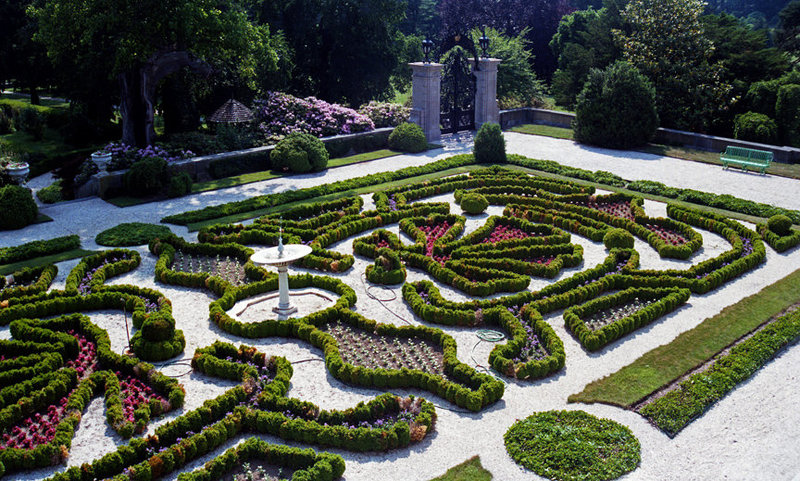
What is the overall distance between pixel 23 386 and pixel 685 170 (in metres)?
20.6

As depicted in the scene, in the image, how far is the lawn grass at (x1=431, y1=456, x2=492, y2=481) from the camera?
902cm

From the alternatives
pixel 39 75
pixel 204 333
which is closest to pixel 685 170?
pixel 204 333

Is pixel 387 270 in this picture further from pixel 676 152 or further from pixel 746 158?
pixel 676 152

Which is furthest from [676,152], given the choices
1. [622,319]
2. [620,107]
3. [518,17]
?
[518,17]

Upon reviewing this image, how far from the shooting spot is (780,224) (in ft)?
57.0

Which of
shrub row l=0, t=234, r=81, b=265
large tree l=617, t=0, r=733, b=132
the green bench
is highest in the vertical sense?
large tree l=617, t=0, r=733, b=132

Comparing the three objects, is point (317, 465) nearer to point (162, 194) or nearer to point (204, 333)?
point (204, 333)

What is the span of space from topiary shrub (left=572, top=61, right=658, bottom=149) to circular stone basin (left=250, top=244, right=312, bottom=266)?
56.4ft

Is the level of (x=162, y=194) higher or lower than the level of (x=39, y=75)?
lower

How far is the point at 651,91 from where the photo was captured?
26.8 meters

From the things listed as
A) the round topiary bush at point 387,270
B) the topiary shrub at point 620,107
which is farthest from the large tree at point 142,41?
the topiary shrub at point 620,107

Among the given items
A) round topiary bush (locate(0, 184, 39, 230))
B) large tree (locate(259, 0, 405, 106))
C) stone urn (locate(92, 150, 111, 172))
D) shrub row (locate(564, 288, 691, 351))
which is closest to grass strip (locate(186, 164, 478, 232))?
round topiary bush (locate(0, 184, 39, 230))

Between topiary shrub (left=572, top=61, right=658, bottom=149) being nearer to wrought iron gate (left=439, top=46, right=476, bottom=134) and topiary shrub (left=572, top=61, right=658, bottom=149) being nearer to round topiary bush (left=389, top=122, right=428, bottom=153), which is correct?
wrought iron gate (left=439, top=46, right=476, bottom=134)

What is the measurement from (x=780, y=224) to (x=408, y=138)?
13.2 metres
